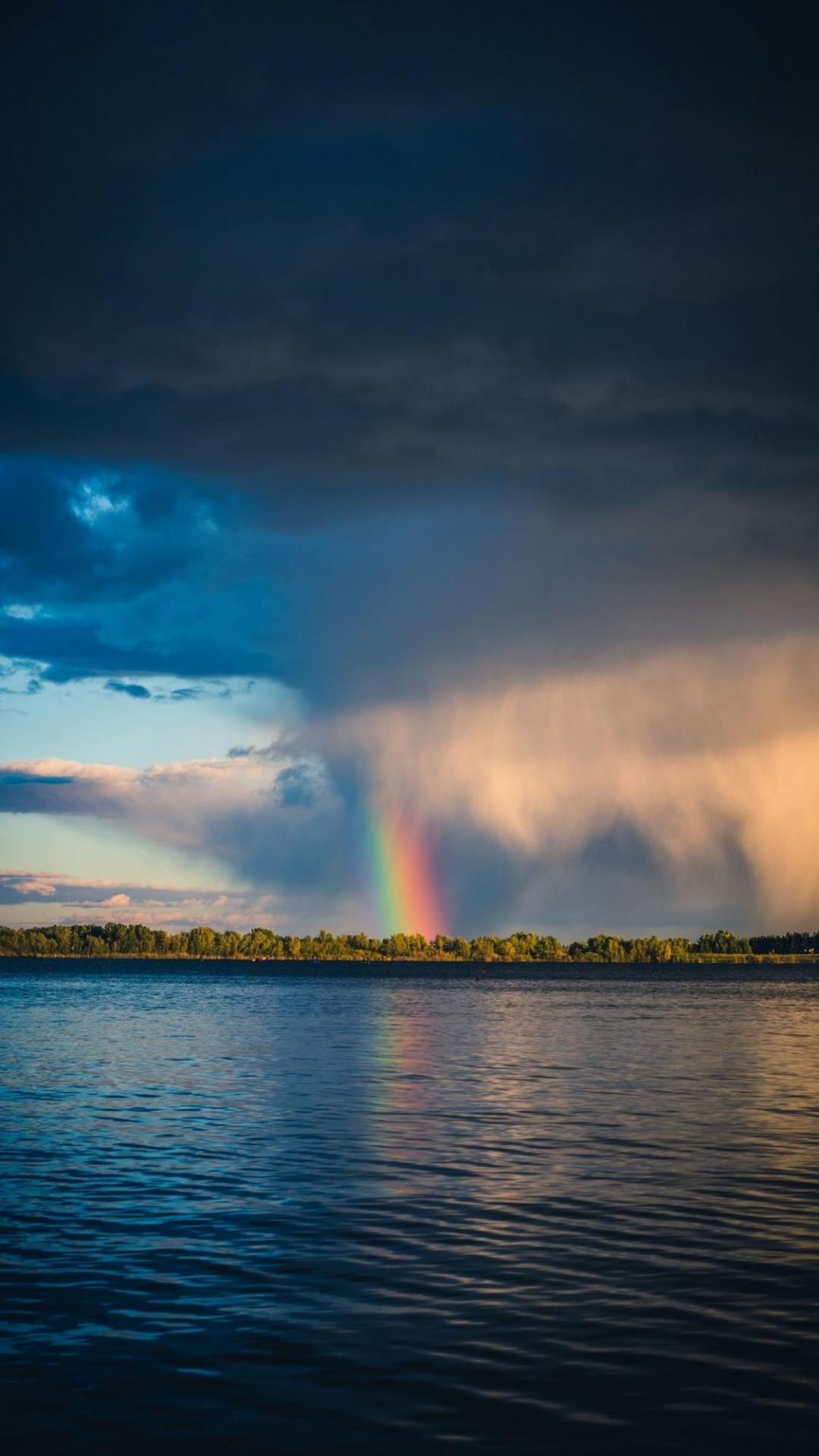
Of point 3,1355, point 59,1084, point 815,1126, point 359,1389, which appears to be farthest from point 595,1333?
point 59,1084

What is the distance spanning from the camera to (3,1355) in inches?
690

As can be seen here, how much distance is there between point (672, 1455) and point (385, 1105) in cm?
3190

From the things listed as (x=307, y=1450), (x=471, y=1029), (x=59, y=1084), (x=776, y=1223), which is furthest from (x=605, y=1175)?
(x=471, y=1029)

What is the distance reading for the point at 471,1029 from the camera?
92875 mm

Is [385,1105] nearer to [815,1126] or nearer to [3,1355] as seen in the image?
[815,1126]

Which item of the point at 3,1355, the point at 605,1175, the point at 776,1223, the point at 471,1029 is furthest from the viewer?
the point at 471,1029

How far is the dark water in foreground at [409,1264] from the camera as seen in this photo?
1548 cm

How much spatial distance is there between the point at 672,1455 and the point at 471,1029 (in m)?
79.9

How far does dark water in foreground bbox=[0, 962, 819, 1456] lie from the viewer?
15.5m

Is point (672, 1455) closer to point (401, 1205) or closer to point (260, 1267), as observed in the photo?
point (260, 1267)

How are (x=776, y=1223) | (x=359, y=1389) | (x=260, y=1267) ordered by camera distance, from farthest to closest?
(x=776, y=1223)
(x=260, y=1267)
(x=359, y=1389)

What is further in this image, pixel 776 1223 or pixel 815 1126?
pixel 815 1126

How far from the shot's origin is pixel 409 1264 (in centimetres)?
2262

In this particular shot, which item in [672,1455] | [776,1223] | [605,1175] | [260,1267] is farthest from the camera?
[605,1175]
